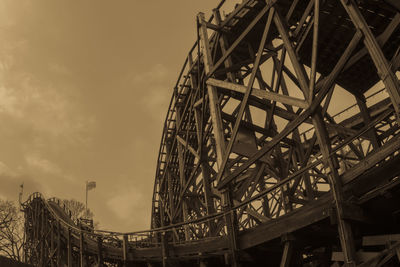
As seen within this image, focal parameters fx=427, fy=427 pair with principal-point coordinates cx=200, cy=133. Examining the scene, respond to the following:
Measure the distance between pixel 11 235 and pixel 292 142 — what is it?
24717mm

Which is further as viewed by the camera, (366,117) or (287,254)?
(366,117)

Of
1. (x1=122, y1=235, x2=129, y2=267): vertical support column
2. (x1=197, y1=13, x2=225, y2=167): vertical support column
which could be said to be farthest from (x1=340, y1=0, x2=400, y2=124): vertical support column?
(x1=122, y1=235, x2=129, y2=267): vertical support column

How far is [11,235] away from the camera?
98.5ft

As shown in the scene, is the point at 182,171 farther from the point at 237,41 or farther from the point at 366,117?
the point at 366,117

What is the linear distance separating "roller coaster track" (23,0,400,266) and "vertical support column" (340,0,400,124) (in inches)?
0.7

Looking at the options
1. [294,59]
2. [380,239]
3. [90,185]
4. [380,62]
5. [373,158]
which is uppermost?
[90,185]

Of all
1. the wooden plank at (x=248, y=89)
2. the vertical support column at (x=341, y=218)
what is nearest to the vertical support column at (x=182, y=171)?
the wooden plank at (x=248, y=89)

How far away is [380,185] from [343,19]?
5.57 metres

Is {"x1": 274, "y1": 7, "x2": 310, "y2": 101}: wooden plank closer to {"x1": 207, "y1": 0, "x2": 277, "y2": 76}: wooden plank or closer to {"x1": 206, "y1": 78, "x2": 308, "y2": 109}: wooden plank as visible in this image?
{"x1": 206, "y1": 78, "x2": 308, "y2": 109}: wooden plank

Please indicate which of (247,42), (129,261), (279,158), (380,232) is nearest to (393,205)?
(380,232)

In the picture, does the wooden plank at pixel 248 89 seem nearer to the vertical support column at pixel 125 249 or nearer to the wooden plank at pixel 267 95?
the wooden plank at pixel 267 95

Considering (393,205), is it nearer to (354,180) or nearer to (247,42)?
(354,180)

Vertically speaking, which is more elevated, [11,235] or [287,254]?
[11,235]

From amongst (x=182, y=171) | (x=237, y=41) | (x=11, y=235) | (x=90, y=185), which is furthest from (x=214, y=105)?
(x=90, y=185)
